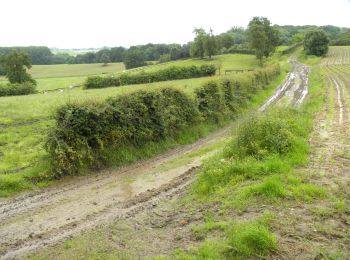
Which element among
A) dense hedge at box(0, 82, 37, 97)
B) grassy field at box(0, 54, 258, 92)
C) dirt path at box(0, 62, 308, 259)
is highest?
grassy field at box(0, 54, 258, 92)

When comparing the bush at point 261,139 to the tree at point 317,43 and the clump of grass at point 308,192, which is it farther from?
the tree at point 317,43

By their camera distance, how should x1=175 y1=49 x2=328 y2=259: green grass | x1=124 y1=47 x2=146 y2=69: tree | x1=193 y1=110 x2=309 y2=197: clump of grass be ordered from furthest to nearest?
x1=124 y1=47 x2=146 y2=69: tree
x1=193 y1=110 x2=309 y2=197: clump of grass
x1=175 y1=49 x2=328 y2=259: green grass

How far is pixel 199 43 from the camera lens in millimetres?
91875

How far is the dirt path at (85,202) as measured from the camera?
935 centimetres

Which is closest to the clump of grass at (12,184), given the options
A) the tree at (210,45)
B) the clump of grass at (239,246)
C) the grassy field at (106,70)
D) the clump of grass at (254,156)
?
the clump of grass at (254,156)

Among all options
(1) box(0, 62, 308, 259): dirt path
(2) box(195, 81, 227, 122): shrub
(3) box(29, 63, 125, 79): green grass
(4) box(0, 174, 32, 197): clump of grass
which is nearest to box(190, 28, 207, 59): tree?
(3) box(29, 63, 125, 79): green grass

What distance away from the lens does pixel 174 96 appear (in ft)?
67.7

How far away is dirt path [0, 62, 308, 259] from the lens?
30.7 ft

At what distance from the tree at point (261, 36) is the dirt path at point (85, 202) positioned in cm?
6718

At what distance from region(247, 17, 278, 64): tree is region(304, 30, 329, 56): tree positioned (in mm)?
18776

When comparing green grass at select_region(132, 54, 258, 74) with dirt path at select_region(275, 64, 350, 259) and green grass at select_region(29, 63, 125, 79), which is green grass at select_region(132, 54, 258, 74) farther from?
dirt path at select_region(275, 64, 350, 259)

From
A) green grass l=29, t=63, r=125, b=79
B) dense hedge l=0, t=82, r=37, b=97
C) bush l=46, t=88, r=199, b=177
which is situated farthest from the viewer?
green grass l=29, t=63, r=125, b=79

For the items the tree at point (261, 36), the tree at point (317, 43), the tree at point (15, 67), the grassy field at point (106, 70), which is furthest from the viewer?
the tree at point (317, 43)

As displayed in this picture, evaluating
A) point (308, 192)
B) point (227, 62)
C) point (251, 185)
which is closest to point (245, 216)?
point (251, 185)
